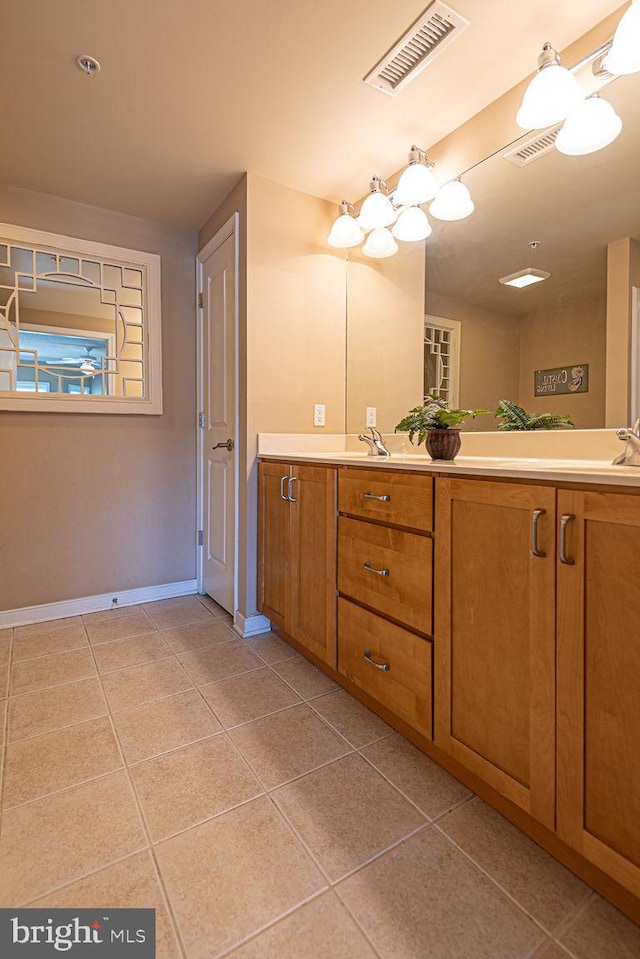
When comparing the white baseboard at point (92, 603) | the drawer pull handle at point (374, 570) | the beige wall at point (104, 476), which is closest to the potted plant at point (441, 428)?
the drawer pull handle at point (374, 570)

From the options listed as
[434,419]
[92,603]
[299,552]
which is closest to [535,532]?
[434,419]

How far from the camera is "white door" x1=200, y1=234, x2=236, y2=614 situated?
238 cm

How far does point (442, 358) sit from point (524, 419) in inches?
19.6

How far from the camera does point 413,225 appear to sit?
2.03m

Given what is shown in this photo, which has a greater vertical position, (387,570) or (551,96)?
(551,96)

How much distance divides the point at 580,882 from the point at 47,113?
2.97 metres

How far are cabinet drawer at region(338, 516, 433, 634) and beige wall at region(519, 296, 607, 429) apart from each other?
2.27 feet

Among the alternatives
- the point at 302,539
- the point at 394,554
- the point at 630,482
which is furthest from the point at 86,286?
the point at 630,482

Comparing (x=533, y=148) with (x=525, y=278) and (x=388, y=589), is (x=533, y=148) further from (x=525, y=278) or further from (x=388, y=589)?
(x=388, y=589)

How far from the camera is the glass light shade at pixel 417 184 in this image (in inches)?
73.1

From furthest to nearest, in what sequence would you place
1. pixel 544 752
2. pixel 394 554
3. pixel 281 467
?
pixel 281 467
pixel 394 554
pixel 544 752

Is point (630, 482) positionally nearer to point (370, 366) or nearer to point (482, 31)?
point (482, 31)

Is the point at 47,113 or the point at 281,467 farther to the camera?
the point at 281,467

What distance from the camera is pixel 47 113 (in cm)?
178
